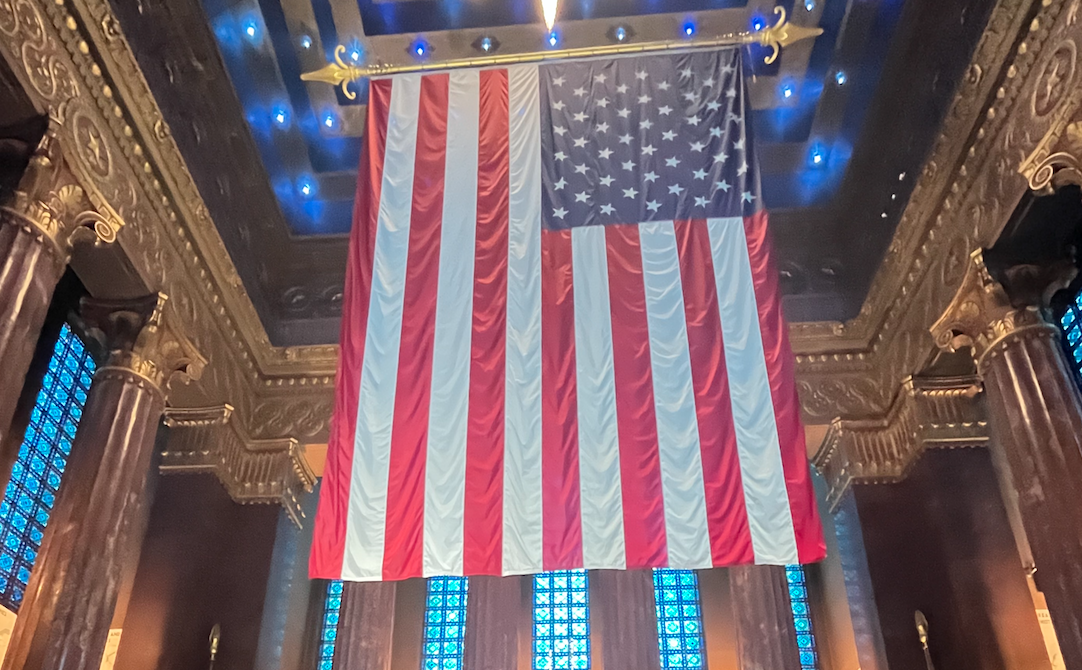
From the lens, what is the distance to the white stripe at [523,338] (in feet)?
23.2

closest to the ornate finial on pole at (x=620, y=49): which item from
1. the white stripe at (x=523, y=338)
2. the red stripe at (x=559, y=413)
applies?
the white stripe at (x=523, y=338)

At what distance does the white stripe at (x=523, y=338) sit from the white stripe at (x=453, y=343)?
38 cm

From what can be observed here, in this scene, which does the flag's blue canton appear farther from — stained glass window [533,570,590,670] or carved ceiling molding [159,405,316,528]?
stained glass window [533,570,590,670]

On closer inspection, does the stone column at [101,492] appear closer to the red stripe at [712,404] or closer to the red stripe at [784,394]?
the red stripe at [712,404]

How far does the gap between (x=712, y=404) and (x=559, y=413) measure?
1372 millimetres

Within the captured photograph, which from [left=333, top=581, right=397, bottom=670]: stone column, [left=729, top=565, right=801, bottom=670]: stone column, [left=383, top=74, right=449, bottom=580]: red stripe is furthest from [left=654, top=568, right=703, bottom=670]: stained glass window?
[left=383, top=74, right=449, bottom=580]: red stripe

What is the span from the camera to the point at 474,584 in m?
15.6

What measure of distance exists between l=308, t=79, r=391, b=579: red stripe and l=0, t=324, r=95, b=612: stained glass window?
4362 millimetres

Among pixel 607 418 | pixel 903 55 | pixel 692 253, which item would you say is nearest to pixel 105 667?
pixel 607 418

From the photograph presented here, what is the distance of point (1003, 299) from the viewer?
31.6ft

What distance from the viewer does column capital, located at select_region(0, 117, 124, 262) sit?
8.09m

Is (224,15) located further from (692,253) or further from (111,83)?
(692,253)

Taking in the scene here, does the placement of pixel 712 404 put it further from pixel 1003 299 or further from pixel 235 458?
pixel 235 458

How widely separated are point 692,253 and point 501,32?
5.17 meters
